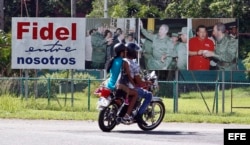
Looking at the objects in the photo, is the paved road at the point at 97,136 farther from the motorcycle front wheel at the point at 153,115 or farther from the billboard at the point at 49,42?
the billboard at the point at 49,42

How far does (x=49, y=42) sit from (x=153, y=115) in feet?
38.3

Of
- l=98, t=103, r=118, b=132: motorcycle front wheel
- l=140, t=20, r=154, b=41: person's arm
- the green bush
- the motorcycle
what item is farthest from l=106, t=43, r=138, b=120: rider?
l=140, t=20, r=154, b=41: person's arm

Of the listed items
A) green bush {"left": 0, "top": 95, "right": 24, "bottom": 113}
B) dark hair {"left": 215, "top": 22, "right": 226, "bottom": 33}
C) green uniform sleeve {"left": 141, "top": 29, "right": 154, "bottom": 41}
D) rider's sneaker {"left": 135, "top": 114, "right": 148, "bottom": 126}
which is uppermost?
dark hair {"left": 215, "top": 22, "right": 226, "bottom": 33}

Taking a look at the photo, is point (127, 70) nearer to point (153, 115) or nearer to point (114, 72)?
point (114, 72)

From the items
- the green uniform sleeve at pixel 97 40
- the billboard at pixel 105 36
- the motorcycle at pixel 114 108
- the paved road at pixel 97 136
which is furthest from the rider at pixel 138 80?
the green uniform sleeve at pixel 97 40

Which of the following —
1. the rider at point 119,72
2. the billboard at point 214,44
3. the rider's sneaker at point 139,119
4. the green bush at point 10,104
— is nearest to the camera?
the rider at point 119,72

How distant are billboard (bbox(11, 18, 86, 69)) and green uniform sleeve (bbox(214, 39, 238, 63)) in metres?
4.99

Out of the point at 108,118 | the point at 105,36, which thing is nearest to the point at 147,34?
the point at 105,36

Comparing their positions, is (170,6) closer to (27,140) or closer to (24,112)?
(24,112)

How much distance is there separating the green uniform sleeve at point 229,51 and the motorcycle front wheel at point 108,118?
12.0 meters

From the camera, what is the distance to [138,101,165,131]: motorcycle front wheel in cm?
1705

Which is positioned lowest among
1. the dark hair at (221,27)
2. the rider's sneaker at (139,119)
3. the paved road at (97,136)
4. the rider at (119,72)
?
the paved road at (97,136)

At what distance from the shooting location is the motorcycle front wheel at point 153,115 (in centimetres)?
1705

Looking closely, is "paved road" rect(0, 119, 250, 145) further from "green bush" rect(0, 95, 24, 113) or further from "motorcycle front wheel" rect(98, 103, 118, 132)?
Answer: "green bush" rect(0, 95, 24, 113)
